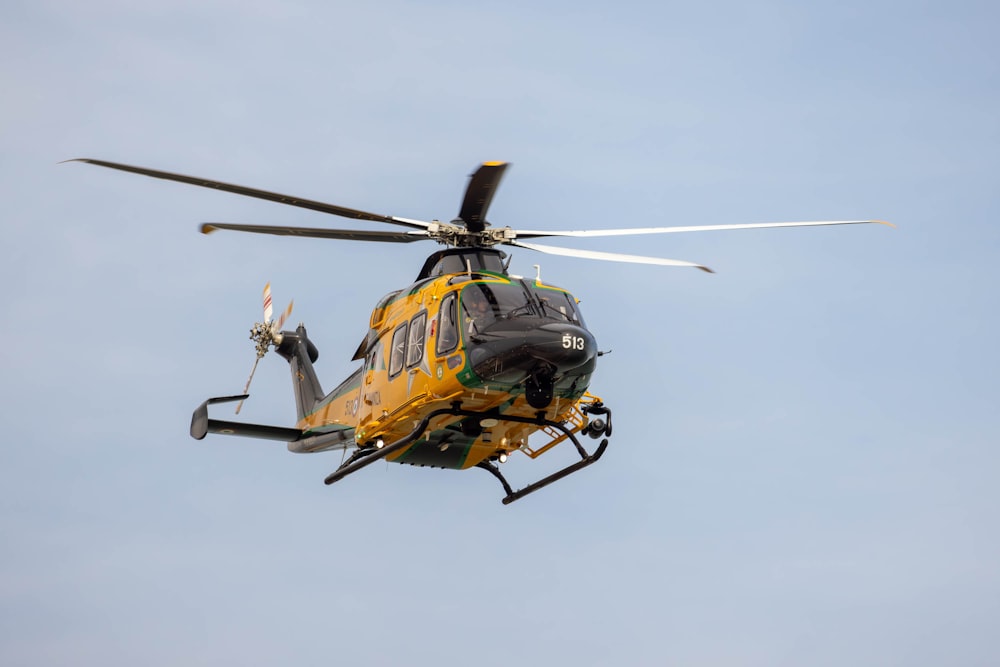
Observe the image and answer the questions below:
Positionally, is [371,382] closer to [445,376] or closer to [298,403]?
[445,376]

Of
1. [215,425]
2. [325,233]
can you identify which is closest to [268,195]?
[325,233]

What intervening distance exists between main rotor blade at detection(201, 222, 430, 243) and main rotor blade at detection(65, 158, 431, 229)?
355 millimetres

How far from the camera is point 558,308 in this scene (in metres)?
23.2

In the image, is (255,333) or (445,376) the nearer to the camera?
(445,376)

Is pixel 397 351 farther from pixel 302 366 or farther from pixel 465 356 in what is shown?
pixel 302 366

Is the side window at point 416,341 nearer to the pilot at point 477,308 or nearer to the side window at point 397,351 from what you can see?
the side window at point 397,351

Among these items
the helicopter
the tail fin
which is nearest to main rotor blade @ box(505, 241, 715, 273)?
the helicopter

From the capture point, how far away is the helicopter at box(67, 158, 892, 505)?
22016 millimetres

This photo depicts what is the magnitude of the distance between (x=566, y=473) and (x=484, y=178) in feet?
17.5

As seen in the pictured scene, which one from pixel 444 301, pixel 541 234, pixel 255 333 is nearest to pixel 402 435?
pixel 444 301

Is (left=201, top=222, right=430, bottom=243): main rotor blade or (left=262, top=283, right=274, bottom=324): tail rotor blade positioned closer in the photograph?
(left=201, top=222, right=430, bottom=243): main rotor blade

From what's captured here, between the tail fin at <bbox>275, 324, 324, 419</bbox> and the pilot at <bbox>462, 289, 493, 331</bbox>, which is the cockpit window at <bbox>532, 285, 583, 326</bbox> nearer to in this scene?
the pilot at <bbox>462, 289, 493, 331</bbox>

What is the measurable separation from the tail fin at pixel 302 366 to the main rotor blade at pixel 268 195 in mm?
6338

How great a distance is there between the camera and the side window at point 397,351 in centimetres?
2397
